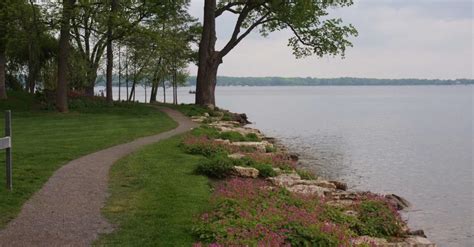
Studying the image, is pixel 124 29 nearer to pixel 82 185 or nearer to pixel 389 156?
pixel 389 156

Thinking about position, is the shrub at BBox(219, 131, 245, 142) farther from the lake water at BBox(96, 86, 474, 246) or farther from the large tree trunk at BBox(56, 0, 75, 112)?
the large tree trunk at BBox(56, 0, 75, 112)

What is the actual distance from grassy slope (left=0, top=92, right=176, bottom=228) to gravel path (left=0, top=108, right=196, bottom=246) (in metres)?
0.32

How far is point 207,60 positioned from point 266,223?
107 ft

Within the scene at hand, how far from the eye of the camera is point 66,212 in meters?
9.95

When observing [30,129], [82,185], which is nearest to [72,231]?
[82,185]

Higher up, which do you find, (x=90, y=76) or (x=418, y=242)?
(x=90, y=76)

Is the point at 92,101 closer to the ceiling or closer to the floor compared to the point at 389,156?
closer to the ceiling

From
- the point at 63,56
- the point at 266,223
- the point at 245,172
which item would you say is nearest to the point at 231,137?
the point at 245,172

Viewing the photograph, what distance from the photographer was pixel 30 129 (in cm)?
2398

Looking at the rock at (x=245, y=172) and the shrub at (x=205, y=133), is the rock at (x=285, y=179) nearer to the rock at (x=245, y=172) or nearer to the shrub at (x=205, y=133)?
the rock at (x=245, y=172)

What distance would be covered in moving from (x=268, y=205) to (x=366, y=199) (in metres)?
3.80

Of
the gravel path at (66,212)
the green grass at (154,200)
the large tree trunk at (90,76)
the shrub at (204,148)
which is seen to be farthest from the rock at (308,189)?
the large tree trunk at (90,76)

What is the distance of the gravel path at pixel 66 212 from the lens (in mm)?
8445

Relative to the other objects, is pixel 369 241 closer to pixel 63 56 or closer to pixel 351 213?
pixel 351 213
